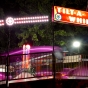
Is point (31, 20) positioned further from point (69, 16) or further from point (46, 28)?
point (46, 28)

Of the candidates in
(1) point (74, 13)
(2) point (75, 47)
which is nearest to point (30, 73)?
(1) point (74, 13)

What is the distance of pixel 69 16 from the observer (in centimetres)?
1168

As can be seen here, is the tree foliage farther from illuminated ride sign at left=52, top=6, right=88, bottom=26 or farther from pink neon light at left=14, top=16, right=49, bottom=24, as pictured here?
illuminated ride sign at left=52, top=6, right=88, bottom=26

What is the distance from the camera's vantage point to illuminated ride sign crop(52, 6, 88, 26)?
1095 cm

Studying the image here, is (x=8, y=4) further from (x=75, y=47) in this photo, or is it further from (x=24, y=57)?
(x=24, y=57)

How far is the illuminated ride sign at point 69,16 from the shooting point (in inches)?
431

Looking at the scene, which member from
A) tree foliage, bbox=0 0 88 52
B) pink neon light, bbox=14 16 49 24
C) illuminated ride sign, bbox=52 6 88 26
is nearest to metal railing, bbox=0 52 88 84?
illuminated ride sign, bbox=52 6 88 26

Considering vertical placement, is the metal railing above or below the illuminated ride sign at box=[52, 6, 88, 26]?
below

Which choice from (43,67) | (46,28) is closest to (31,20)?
(43,67)

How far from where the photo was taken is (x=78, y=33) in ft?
70.0

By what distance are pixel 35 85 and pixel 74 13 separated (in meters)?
3.92

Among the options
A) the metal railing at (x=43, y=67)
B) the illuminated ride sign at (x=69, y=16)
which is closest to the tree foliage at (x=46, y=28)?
the illuminated ride sign at (x=69, y=16)

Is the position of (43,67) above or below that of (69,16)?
below

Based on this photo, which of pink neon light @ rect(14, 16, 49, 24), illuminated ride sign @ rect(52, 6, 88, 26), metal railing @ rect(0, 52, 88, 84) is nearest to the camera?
metal railing @ rect(0, 52, 88, 84)
